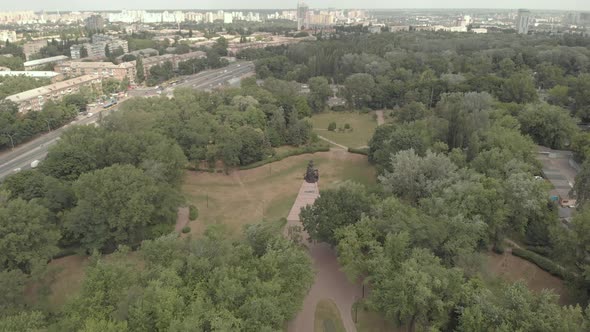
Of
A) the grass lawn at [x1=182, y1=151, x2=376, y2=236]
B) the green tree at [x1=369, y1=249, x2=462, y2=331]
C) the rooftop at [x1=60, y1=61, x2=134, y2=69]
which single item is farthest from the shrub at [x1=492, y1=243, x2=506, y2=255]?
the rooftop at [x1=60, y1=61, x2=134, y2=69]

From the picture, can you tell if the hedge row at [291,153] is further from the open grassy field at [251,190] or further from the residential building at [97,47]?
the residential building at [97,47]

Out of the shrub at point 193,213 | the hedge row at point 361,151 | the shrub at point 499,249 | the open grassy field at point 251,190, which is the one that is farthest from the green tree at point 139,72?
the shrub at point 499,249

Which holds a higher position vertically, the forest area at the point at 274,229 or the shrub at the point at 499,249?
the forest area at the point at 274,229

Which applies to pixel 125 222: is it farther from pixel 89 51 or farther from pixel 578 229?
pixel 89 51

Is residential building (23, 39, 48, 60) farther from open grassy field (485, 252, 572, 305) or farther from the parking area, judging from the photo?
open grassy field (485, 252, 572, 305)

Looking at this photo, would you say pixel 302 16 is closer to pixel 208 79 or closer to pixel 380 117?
pixel 208 79

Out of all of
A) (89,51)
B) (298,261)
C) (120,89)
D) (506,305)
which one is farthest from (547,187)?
(89,51)
